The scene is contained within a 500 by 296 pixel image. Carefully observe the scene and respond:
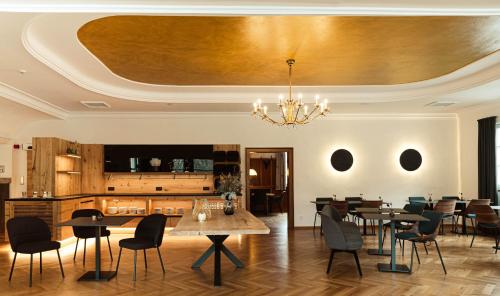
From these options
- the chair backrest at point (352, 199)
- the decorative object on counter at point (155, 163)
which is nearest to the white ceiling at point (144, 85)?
the decorative object on counter at point (155, 163)

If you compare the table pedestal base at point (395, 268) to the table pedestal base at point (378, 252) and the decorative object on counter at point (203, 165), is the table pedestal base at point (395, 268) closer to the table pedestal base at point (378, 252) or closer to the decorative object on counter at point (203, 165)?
the table pedestal base at point (378, 252)

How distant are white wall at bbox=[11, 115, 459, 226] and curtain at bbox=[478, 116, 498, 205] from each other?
106cm

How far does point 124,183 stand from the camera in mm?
10062

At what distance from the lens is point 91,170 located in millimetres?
9938

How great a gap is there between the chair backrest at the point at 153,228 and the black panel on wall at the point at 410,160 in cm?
713

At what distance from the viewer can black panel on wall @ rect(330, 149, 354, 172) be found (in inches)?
407

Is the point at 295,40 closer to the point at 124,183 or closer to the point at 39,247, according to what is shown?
the point at 39,247

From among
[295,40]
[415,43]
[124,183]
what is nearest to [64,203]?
[124,183]

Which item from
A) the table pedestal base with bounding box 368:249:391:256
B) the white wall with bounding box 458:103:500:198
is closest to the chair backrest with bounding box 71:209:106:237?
the table pedestal base with bounding box 368:249:391:256

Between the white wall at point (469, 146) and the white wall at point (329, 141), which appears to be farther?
the white wall at point (329, 141)

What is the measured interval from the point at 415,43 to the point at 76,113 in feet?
26.2

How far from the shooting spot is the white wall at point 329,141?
33.0 feet

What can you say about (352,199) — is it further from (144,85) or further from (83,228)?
(83,228)

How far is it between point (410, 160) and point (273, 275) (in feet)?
21.2
